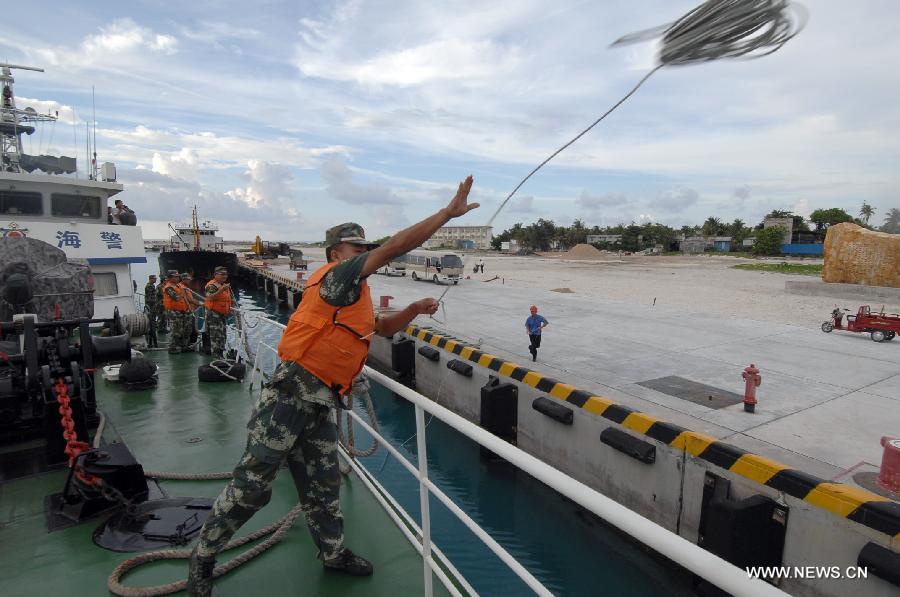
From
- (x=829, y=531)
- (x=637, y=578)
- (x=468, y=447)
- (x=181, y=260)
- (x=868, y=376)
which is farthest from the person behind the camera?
(x=181, y=260)

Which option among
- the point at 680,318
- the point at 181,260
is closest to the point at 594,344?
the point at 680,318

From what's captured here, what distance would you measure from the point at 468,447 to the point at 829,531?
18.4ft

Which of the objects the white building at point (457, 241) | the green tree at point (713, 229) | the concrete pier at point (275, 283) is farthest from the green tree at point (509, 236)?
the concrete pier at point (275, 283)

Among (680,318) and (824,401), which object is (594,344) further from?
(680,318)

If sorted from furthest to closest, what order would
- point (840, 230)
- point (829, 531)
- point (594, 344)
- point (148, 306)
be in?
point (840, 230) → point (148, 306) → point (594, 344) → point (829, 531)

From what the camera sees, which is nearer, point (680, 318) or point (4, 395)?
point (4, 395)

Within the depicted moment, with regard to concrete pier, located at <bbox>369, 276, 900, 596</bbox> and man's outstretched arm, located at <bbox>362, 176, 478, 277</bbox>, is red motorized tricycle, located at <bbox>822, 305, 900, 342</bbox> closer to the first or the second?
concrete pier, located at <bbox>369, 276, 900, 596</bbox>

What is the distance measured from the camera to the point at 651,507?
5.41m

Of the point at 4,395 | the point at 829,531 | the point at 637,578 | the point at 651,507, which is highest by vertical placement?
the point at 4,395

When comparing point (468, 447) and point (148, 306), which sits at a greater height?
point (148, 306)

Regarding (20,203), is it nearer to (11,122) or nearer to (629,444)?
(11,122)

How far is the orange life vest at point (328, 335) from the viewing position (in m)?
2.33

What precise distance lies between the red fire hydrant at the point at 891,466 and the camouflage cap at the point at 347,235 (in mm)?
4562

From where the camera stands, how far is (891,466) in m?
4.14
